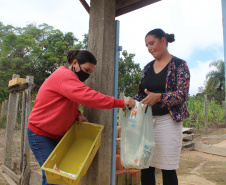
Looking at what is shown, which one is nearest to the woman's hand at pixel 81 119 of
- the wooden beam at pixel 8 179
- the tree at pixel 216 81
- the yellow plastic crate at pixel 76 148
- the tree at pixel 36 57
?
the yellow plastic crate at pixel 76 148

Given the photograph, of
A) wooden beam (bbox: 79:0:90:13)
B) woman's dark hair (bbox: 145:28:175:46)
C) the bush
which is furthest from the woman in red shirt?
the bush

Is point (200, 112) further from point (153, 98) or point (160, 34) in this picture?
point (153, 98)

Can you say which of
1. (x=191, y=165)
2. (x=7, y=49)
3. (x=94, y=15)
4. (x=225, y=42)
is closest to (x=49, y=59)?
(x=7, y=49)

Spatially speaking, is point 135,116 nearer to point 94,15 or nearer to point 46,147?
point 46,147

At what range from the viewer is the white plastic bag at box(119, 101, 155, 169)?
1.92 m

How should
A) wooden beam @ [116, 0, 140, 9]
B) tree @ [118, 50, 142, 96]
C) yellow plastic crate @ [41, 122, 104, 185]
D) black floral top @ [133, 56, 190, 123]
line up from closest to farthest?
black floral top @ [133, 56, 190, 123] < yellow plastic crate @ [41, 122, 104, 185] < wooden beam @ [116, 0, 140, 9] < tree @ [118, 50, 142, 96]

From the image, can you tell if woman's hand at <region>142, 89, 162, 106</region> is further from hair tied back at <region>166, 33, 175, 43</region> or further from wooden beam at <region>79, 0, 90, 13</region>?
wooden beam at <region>79, 0, 90, 13</region>

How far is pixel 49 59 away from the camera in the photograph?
17.5 meters

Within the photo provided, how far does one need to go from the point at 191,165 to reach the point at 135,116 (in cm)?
398

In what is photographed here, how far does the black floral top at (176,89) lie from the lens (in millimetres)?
1881

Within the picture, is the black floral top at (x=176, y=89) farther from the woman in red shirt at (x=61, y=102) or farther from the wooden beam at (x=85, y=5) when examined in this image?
the wooden beam at (x=85, y=5)

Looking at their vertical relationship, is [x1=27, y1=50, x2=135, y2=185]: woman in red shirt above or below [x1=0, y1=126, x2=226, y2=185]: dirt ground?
above

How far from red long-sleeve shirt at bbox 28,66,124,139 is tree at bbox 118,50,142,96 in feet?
32.2

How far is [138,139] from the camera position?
2.00 m
